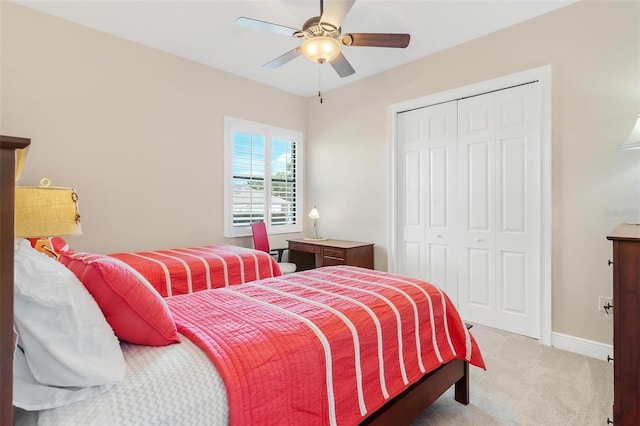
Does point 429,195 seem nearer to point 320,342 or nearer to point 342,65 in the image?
point 342,65

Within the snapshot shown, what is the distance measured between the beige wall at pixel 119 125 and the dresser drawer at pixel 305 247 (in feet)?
2.46

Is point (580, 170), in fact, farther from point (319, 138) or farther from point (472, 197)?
point (319, 138)

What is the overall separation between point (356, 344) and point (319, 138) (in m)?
3.89

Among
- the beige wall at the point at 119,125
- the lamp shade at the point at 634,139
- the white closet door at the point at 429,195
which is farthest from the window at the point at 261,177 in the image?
the lamp shade at the point at 634,139

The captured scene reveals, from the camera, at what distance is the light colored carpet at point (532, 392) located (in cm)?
182

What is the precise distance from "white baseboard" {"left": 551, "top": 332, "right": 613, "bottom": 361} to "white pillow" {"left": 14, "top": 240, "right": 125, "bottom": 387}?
3.26 m

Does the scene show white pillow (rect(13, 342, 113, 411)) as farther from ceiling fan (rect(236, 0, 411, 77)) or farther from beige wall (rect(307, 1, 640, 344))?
beige wall (rect(307, 1, 640, 344))

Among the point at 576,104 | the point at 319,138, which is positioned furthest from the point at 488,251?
the point at 319,138

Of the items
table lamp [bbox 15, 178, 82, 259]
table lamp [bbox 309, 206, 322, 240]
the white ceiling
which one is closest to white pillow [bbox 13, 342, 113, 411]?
table lamp [bbox 15, 178, 82, 259]

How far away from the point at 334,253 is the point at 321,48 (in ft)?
7.68

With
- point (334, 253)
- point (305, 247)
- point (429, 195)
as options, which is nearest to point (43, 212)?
point (334, 253)

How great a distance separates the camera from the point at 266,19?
9.62 feet

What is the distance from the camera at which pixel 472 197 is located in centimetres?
334

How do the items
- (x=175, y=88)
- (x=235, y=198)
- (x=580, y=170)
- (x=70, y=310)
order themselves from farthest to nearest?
(x=235, y=198)
(x=175, y=88)
(x=580, y=170)
(x=70, y=310)
